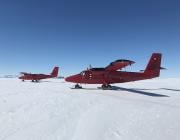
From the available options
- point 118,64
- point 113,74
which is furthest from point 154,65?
point 113,74

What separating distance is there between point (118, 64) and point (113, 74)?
7.32 feet

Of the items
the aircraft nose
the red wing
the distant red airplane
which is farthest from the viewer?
the distant red airplane

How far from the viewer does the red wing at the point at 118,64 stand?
24.3 m

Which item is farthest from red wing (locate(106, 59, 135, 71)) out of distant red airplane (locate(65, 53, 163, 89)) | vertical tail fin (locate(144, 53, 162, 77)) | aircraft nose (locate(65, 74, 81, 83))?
vertical tail fin (locate(144, 53, 162, 77))

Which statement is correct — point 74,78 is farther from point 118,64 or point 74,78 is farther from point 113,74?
point 118,64

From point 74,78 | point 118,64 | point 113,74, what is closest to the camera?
point 118,64

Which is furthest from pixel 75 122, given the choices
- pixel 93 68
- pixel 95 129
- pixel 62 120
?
pixel 93 68

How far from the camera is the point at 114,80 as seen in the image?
27453mm

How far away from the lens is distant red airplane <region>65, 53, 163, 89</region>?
85.1ft

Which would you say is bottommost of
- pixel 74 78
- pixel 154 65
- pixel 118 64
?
pixel 74 78

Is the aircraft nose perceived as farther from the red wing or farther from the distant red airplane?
the red wing

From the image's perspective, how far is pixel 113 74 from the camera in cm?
2719

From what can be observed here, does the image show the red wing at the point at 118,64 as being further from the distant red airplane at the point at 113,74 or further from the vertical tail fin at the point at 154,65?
the vertical tail fin at the point at 154,65

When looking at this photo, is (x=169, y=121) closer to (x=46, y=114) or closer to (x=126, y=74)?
(x=46, y=114)
